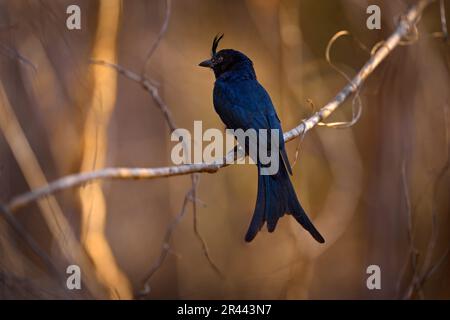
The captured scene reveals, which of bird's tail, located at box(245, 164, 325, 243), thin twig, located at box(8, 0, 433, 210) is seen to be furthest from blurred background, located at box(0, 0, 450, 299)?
bird's tail, located at box(245, 164, 325, 243)

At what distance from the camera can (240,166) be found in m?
5.95

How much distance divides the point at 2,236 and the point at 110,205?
2147mm

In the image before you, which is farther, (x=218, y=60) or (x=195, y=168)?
(x=218, y=60)

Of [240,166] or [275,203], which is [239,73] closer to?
[275,203]

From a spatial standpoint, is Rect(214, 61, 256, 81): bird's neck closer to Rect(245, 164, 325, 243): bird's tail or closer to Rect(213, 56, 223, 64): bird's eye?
Rect(213, 56, 223, 64): bird's eye

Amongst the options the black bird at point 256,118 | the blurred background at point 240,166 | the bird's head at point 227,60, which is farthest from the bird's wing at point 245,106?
the blurred background at point 240,166

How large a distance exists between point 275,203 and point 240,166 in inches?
109

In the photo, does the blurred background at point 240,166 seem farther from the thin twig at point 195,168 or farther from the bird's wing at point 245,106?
the bird's wing at point 245,106

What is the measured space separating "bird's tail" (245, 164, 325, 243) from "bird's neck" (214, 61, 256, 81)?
0.95m

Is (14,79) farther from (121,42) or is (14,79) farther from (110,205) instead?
(110,205)

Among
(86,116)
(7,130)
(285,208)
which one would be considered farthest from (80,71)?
(285,208)

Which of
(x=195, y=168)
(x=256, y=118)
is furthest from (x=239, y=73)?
(x=195, y=168)

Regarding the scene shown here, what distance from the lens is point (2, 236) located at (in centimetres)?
347

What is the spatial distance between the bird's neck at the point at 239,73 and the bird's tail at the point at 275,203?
950 mm
